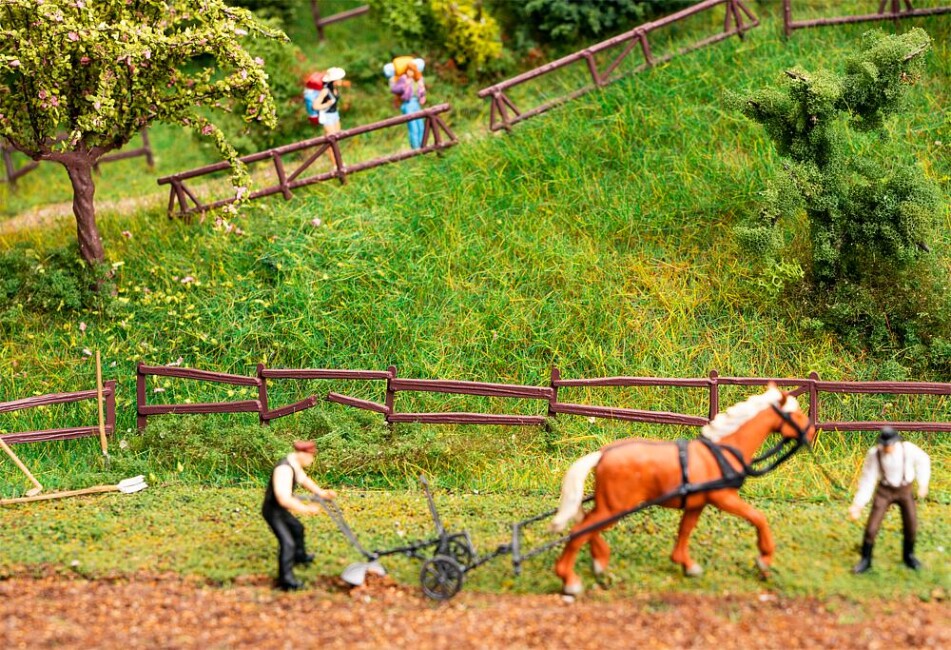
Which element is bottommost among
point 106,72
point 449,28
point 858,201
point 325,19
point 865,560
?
point 865,560

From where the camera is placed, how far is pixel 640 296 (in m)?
13.3

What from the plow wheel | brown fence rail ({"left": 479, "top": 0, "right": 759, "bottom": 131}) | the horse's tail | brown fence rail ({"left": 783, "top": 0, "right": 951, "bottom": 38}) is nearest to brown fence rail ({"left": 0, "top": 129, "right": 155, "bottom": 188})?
brown fence rail ({"left": 479, "top": 0, "right": 759, "bottom": 131})

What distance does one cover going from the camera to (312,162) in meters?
15.1

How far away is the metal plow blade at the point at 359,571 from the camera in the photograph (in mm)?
8797

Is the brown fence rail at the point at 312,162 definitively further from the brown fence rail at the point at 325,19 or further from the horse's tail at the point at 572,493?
the horse's tail at the point at 572,493

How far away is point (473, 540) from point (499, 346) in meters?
3.82

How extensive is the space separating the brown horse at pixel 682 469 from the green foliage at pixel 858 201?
4137 millimetres

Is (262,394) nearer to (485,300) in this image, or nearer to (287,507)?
(485,300)

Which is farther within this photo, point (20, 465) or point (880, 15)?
point (880, 15)

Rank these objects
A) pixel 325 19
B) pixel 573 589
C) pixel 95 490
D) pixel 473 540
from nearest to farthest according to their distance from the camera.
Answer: pixel 573 589 → pixel 473 540 → pixel 95 490 → pixel 325 19

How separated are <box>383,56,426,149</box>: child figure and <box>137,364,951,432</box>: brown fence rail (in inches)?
210

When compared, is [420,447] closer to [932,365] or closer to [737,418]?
[737,418]

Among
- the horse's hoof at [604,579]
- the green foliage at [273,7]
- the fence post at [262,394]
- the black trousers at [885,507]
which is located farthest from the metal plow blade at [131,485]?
the green foliage at [273,7]

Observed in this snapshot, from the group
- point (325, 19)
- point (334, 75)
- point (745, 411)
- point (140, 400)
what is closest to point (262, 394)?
point (140, 400)
